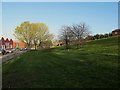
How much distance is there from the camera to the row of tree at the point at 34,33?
78250 millimetres

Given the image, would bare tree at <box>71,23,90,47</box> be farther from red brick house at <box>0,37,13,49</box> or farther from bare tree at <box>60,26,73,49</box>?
red brick house at <box>0,37,13,49</box>

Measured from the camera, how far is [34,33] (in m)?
78.1

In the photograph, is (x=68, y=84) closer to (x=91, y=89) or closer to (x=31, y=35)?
(x=91, y=89)

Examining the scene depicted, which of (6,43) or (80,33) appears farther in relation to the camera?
(6,43)

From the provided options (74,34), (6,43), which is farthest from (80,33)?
(6,43)

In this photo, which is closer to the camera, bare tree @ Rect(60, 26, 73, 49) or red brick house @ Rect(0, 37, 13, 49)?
bare tree @ Rect(60, 26, 73, 49)

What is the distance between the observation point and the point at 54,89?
7.61 m

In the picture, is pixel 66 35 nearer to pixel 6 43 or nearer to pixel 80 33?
pixel 80 33

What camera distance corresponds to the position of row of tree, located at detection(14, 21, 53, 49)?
78250 mm

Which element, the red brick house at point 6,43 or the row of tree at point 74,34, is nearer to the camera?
the row of tree at point 74,34

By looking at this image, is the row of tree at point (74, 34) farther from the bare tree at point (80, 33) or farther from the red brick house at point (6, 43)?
the red brick house at point (6, 43)

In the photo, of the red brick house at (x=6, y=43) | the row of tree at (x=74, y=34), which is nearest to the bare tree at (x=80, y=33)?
the row of tree at (x=74, y=34)

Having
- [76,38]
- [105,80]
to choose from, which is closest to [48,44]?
[76,38]

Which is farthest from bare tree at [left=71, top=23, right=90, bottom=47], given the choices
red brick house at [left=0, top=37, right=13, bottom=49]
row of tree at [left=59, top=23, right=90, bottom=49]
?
red brick house at [left=0, top=37, right=13, bottom=49]
